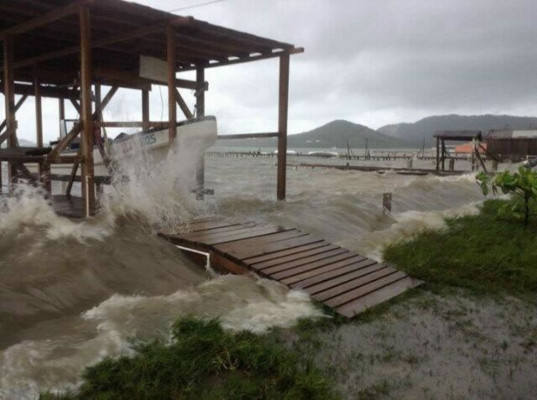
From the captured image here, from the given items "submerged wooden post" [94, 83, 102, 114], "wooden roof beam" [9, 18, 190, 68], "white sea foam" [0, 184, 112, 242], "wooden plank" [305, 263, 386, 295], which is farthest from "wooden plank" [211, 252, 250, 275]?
"submerged wooden post" [94, 83, 102, 114]

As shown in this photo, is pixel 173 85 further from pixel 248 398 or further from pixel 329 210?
pixel 248 398

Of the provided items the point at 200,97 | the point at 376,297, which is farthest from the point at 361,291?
the point at 200,97

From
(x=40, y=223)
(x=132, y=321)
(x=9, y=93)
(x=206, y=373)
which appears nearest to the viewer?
(x=206, y=373)

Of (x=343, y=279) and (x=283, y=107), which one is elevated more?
(x=283, y=107)

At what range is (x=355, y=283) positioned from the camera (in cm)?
596

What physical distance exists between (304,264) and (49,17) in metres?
6.39

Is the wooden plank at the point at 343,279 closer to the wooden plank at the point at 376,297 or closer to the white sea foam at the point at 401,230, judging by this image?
the wooden plank at the point at 376,297

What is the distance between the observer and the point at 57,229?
7391 millimetres

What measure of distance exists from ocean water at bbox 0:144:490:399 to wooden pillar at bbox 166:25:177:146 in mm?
593

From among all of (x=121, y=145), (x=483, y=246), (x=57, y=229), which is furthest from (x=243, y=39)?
(x=483, y=246)

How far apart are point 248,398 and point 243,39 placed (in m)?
8.73

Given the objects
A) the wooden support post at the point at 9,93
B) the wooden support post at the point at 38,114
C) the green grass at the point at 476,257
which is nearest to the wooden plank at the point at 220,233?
the green grass at the point at 476,257

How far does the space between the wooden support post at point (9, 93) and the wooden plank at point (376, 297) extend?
354 inches

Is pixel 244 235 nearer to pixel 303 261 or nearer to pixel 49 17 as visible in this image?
pixel 303 261
